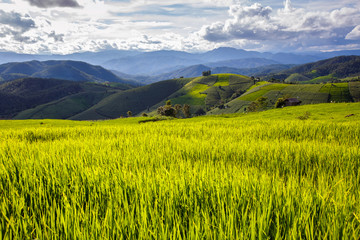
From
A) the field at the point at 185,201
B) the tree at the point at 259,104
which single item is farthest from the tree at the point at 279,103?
the field at the point at 185,201

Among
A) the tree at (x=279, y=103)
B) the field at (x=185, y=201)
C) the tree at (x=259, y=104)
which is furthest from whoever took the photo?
the tree at (x=259, y=104)

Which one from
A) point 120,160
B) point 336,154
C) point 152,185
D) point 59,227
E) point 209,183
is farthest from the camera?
point 336,154

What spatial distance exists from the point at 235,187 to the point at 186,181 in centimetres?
64

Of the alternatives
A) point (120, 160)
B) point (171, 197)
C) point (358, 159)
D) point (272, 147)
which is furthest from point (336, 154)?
point (120, 160)

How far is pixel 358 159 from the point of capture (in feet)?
14.2

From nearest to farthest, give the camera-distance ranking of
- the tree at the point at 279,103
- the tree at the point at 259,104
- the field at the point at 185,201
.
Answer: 1. the field at the point at 185,201
2. the tree at the point at 279,103
3. the tree at the point at 259,104

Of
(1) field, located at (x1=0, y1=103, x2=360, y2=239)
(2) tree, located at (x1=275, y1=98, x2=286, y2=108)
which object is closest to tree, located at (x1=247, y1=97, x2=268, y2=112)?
(2) tree, located at (x1=275, y1=98, x2=286, y2=108)

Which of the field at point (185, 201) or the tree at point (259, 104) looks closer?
the field at point (185, 201)

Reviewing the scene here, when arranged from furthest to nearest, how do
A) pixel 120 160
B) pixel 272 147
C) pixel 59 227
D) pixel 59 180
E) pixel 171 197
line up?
pixel 272 147
pixel 120 160
pixel 59 180
pixel 171 197
pixel 59 227

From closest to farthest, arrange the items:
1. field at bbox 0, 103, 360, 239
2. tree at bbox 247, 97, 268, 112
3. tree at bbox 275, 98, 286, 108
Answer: field at bbox 0, 103, 360, 239
tree at bbox 275, 98, 286, 108
tree at bbox 247, 97, 268, 112

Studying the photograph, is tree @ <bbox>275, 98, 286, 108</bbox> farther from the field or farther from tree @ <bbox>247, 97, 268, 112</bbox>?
the field

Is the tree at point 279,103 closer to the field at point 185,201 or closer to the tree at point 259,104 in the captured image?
the tree at point 259,104

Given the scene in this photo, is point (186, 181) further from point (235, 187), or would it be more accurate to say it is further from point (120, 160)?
point (120, 160)

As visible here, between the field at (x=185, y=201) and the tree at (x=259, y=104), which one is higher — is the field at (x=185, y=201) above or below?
above
